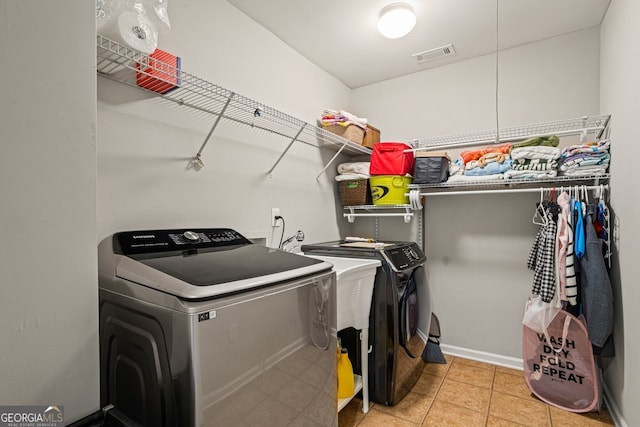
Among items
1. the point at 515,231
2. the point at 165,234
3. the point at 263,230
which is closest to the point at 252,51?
the point at 263,230

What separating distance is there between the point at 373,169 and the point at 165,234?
5.98 ft

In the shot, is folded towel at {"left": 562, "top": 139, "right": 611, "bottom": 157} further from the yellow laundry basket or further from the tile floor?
the tile floor

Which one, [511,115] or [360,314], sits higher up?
[511,115]

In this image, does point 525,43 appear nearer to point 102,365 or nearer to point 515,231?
point 515,231

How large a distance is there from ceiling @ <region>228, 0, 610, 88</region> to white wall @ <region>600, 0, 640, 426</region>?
323mm

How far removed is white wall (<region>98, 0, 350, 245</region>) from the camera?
1.42 metres

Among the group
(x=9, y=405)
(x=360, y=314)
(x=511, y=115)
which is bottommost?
(x=360, y=314)

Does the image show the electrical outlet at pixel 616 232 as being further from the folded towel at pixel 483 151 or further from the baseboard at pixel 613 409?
the baseboard at pixel 613 409

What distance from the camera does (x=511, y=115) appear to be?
2.54m

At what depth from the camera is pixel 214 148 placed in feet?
6.05

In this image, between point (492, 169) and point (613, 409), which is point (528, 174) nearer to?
point (492, 169)

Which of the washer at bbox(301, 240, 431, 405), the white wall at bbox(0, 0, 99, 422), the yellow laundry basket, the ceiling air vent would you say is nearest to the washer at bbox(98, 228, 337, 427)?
the white wall at bbox(0, 0, 99, 422)

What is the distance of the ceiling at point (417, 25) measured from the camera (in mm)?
2004

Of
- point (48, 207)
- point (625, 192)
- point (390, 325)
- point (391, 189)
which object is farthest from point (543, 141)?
point (48, 207)
